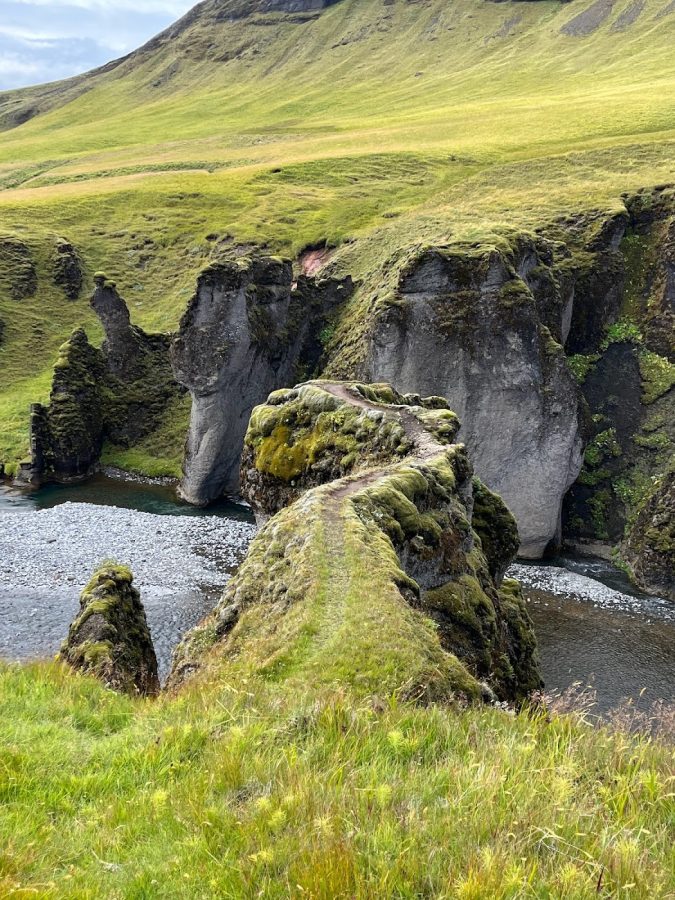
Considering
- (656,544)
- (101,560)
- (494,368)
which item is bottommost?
(101,560)

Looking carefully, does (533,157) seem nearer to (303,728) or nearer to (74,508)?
(74,508)

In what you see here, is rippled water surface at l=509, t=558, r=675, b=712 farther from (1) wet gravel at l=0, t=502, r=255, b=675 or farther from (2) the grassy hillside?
(2) the grassy hillside

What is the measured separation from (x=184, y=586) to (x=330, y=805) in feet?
106

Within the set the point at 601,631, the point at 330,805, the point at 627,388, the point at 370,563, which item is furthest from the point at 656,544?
the point at 330,805

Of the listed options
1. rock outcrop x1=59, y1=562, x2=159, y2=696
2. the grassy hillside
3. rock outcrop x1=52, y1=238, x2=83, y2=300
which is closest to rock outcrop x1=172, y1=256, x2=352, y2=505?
the grassy hillside

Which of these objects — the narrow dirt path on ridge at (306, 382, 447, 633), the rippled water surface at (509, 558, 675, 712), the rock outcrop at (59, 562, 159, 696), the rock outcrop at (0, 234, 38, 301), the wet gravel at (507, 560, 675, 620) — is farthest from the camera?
the rock outcrop at (0, 234, 38, 301)

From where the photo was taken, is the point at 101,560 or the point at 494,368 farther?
the point at 494,368

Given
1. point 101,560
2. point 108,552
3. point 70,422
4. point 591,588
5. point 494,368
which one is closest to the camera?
point 591,588

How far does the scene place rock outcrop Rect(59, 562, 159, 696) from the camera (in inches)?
697

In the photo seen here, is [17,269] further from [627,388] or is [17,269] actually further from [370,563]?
[370,563]

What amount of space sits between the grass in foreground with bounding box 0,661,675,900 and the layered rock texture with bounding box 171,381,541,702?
2.38m

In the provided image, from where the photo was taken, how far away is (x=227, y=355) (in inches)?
1984

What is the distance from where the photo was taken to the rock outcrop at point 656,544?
3709 centimetres

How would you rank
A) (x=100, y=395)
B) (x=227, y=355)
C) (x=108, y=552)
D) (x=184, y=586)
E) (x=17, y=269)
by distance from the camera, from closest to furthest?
(x=184, y=586)
(x=108, y=552)
(x=227, y=355)
(x=100, y=395)
(x=17, y=269)
